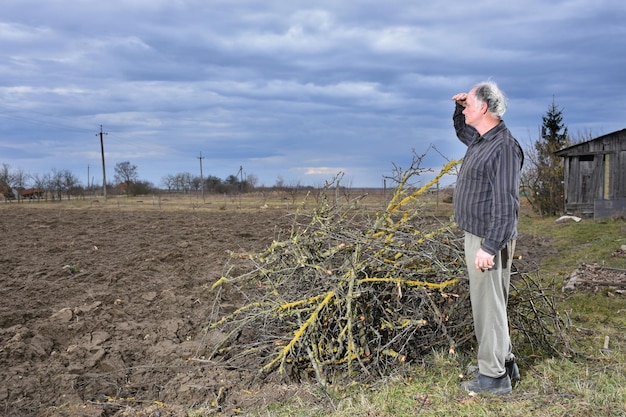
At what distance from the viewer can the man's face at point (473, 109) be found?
11.0 ft

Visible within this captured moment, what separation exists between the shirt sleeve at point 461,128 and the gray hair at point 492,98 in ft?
1.78

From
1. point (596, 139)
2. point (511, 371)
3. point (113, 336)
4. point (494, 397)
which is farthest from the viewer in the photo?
point (596, 139)

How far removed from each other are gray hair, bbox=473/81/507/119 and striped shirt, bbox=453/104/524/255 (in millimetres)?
105

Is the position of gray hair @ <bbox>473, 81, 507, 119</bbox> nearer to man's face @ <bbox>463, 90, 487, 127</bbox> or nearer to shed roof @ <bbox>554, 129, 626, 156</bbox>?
man's face @ <bbox>463, 90, 487, 127</bbox>

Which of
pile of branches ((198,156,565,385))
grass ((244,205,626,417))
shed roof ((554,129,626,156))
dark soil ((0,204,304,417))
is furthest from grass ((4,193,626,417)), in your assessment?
shed roof ((554,129,626,156))

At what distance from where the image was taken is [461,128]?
3924 millimetres

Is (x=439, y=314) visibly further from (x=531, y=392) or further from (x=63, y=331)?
(x=63, y=331)

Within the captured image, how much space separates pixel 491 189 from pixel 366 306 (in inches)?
53.7

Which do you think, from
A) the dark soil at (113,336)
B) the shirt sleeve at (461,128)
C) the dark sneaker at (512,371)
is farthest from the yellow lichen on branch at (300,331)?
the shirt sleeve at (461,128)

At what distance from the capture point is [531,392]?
348cm

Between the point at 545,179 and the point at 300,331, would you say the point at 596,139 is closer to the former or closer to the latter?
the point at 545,179

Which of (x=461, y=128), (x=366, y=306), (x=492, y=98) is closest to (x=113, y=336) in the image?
(x=366, y=306)

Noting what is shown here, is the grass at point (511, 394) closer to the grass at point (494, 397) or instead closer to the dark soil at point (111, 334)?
the grass at point (494, 397)

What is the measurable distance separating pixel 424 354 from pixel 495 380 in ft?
2.54
